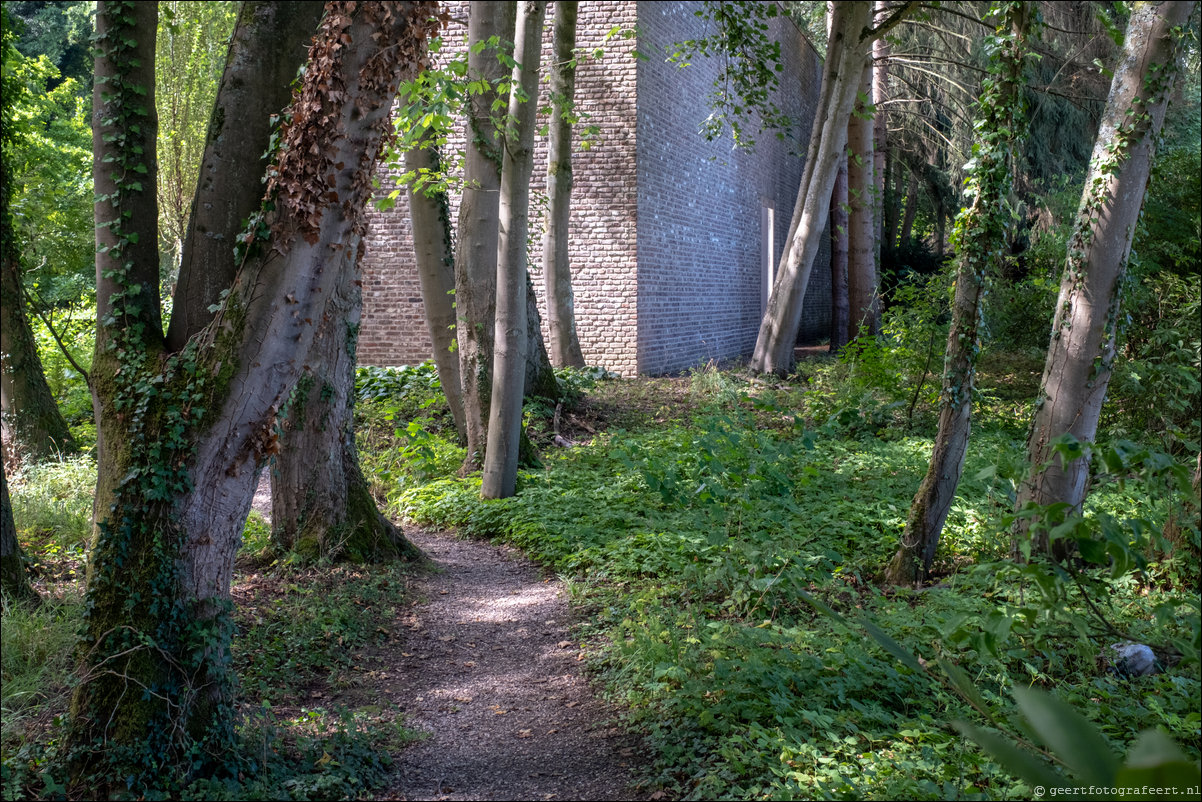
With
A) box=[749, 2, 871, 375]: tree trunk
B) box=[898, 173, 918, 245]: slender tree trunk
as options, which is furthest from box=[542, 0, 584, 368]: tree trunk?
box=[898, 173, 918, 245]: slender tree trunk

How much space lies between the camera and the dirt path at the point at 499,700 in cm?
327

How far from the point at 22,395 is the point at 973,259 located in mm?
8390

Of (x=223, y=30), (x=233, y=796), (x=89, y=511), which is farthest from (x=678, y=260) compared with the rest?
(x=233, y=796)

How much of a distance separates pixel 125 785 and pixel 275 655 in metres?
1.41

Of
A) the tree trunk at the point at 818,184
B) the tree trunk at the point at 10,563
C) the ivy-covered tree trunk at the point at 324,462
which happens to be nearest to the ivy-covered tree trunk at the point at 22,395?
the ivy-covered tree trunk at the point at 324,462

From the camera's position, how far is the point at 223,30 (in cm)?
1494

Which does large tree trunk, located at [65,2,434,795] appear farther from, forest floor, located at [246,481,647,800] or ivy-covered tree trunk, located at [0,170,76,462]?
ivy-covered tree trunk, located at [0,170,76,462]

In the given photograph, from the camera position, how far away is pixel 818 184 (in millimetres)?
12344

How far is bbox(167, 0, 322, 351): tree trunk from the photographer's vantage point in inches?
119

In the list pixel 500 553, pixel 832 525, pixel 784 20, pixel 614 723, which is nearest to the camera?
pixel 614 723

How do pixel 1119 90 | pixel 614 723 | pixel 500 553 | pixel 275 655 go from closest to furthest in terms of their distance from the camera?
pixel 614 723
pixel 275 655
pixel 1119 90
pixel 500 553

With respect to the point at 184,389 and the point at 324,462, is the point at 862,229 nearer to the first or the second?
the point at 324,462

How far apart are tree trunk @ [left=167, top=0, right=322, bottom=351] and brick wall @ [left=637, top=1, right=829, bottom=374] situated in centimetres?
892

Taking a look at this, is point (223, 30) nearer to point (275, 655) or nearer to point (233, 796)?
point (275, 655)
